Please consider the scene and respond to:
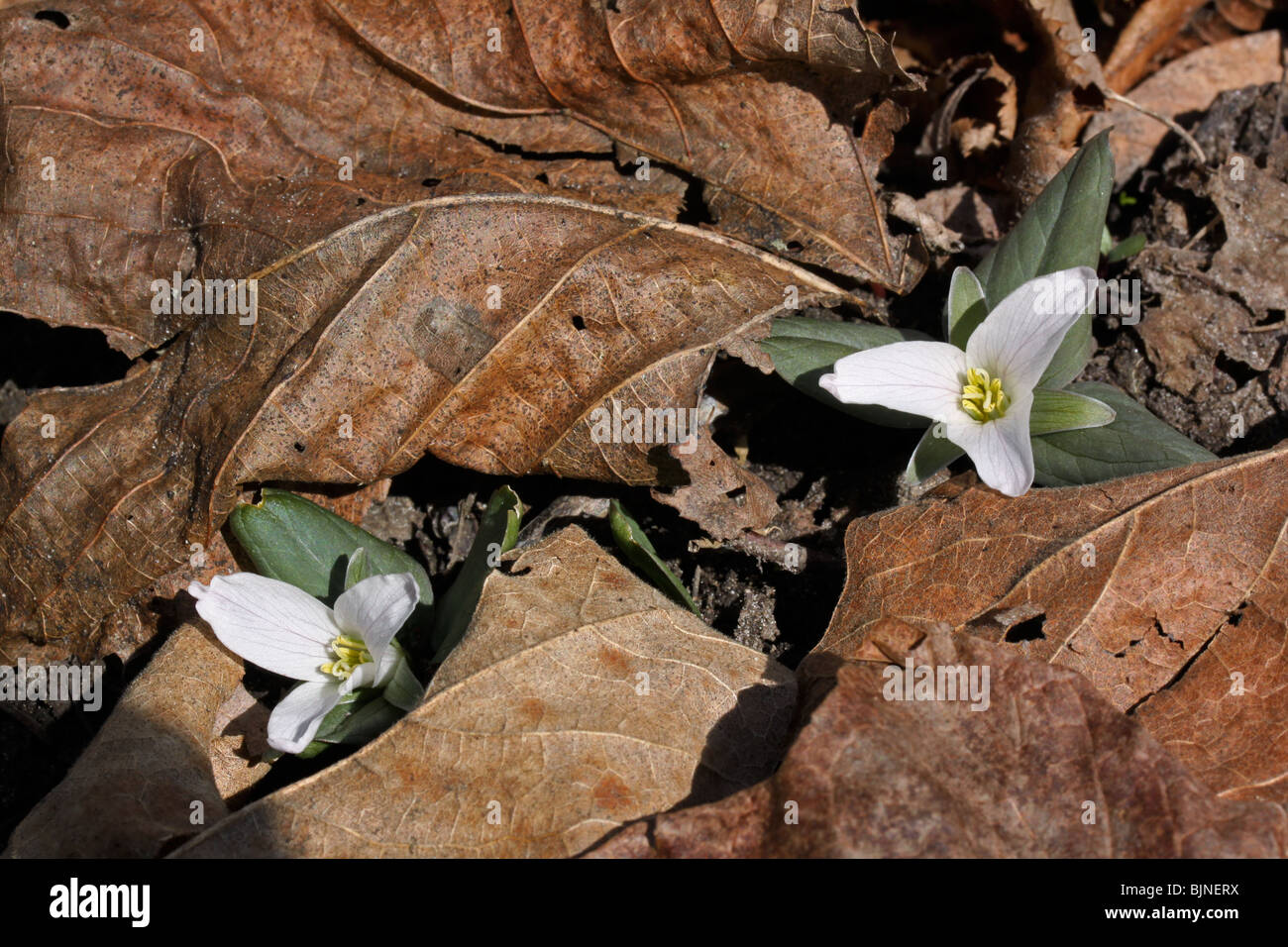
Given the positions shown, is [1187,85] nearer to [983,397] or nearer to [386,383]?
[983,397]

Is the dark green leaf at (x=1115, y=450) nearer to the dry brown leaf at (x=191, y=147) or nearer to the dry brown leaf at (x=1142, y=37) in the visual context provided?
the dry brown leaf at (x=1142, y=37)

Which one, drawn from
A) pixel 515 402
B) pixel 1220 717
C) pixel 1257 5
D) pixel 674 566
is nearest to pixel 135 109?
pixel 515 402

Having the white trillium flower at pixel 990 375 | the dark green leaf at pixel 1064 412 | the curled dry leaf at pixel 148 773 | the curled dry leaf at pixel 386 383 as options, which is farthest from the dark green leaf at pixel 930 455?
the curled dry leaf at pixel 148 773

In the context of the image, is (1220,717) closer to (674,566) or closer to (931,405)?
(931,405)

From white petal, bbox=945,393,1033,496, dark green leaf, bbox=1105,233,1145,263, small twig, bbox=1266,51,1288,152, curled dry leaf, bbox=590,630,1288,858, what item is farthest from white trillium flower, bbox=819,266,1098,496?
small twig, bbox=1266,51,1288,152

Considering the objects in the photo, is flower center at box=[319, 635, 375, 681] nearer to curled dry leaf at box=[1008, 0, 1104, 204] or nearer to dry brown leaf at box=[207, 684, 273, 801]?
dry brown leaf at box=[207, 684, 273, 801]

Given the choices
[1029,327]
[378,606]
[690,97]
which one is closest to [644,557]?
[378,606]

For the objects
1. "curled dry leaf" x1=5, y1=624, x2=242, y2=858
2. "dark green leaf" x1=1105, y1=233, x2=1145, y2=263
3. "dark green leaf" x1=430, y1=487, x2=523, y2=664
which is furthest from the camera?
"dark green leaf" x1=1105, y1=233, x2=1145, y2=263
